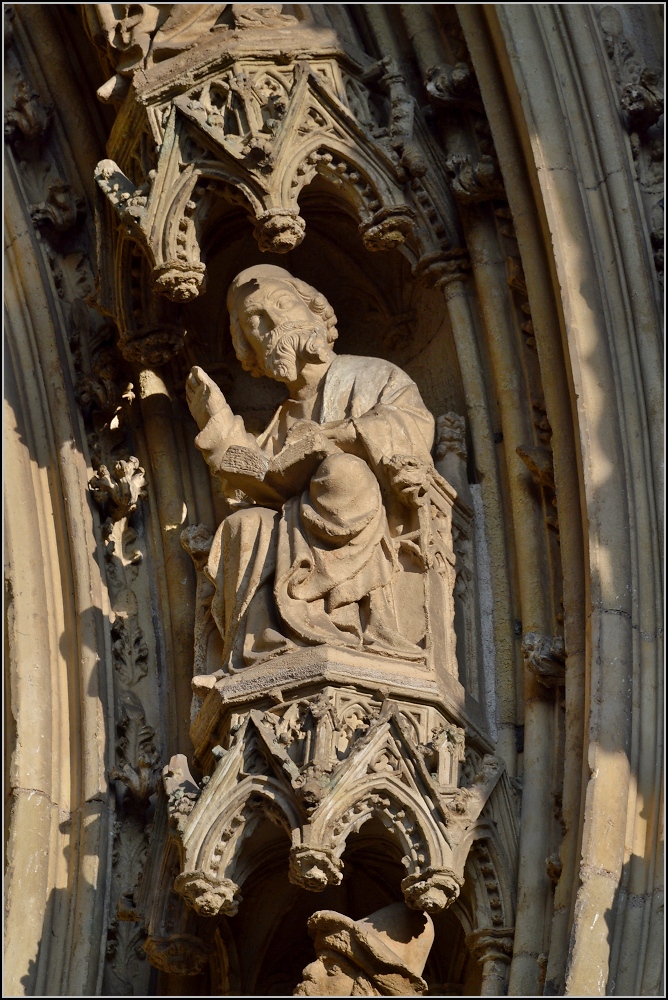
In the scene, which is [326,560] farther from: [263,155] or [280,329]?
[263,155]

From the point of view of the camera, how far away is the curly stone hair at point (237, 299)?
8.28 m

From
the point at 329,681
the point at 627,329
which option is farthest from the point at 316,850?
the point at 627,329

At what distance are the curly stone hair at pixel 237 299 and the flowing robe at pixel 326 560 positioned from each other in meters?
0.53

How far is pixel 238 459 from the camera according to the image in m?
7.92

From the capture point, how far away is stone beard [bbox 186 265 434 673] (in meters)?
7.52

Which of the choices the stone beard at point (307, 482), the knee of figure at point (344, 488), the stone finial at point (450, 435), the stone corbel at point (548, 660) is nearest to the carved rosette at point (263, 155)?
the stone beard at point (307, 482)

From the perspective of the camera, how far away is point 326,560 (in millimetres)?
7566

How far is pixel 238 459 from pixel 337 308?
1.26m

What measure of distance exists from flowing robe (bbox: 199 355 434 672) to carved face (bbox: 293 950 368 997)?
100 centimetres

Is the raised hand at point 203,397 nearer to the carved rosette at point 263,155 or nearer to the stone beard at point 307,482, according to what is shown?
the stone beard at point 307,482

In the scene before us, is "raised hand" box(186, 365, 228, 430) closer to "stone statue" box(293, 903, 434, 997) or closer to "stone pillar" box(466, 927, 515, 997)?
"stone statue" box(293, 903, 434, 997)

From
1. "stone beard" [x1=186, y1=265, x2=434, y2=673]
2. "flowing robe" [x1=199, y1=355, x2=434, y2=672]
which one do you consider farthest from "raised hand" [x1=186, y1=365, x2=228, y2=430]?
"flowing robe" [x1=199, y1=355, x2=434, y2=672]

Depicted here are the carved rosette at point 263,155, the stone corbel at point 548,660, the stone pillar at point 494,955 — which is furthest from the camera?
the carved rosette at point 263,155

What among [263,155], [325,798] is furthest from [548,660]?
[263,155]
